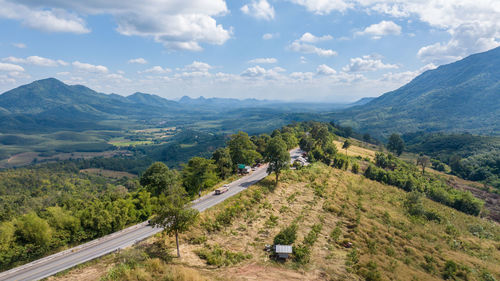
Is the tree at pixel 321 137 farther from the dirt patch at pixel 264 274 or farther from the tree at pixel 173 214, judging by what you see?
the tree at pixel 173 214

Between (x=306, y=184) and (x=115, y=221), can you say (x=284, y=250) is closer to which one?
(x=115, y=221)

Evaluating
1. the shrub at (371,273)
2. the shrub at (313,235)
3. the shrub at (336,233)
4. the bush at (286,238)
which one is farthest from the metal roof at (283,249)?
the shrub at (336,233)

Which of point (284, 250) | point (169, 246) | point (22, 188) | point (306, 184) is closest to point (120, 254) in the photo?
point (169, 246)

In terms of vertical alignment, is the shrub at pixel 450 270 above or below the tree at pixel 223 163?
below

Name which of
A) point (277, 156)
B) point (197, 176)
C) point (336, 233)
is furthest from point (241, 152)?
point (336, 233)

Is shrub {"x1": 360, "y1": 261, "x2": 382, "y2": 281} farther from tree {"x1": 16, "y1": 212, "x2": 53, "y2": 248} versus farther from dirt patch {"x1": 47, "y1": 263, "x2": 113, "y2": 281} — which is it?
tree {"x1": 16, "y1": 212, "x2": 53, "y2": 248}

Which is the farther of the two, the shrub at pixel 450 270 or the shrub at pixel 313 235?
the shrub at pixel 313 235
